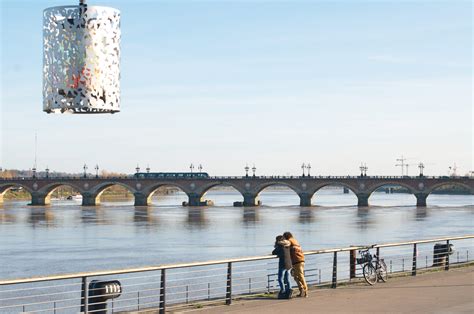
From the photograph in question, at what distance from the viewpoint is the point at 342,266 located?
126 feet

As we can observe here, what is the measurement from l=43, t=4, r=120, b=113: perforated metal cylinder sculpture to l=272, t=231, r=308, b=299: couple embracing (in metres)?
10.9

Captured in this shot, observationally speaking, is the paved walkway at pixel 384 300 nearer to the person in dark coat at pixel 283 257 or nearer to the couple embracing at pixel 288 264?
the couple embracing at pixel 288 264

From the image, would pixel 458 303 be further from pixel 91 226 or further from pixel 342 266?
pixel 91 226

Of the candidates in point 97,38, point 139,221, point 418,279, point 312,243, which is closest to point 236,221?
point 139,221

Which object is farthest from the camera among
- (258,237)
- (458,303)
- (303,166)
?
(303,166)

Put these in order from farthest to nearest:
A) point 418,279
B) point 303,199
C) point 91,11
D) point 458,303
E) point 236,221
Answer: point 303,199, point 236,221, point 418,279, point 458,303, point 91,11

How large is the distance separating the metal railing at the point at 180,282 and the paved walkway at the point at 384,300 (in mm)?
711

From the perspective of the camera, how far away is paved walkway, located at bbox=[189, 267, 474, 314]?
1531 centimetres

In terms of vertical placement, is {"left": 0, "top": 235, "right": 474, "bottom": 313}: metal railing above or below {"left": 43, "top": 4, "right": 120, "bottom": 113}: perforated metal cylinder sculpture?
below

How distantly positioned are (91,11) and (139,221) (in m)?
84.6

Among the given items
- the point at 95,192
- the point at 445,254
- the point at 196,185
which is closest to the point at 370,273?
the point at 445,254

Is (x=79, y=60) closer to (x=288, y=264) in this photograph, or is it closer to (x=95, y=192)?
(x=288, y=264)

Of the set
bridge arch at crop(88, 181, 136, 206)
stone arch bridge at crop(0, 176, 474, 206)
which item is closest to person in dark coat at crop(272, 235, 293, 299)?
stone arch bridge at crop(0, 176, 474, 206)

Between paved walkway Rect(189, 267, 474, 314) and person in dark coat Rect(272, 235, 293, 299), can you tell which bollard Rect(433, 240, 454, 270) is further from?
person in dark coat Rect(272, 235, 293, 299)
